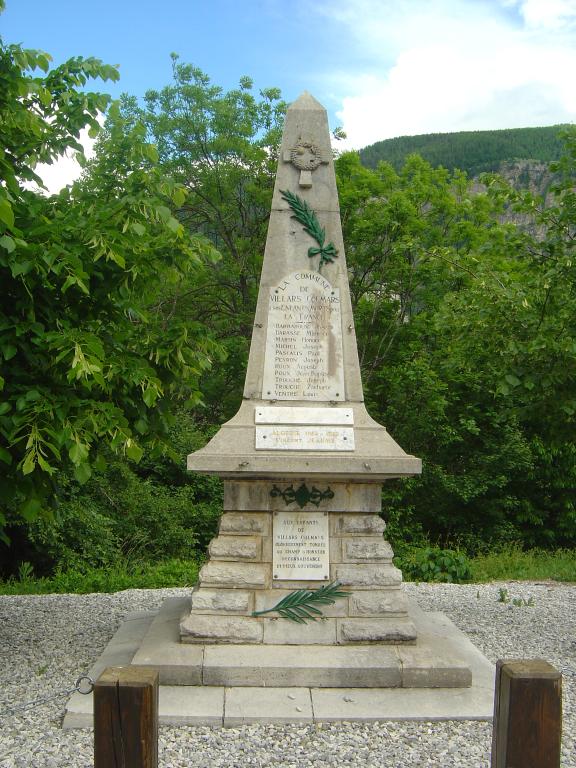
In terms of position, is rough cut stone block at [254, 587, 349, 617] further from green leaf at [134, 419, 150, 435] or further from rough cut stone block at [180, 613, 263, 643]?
green leaf at [134, 419, 150, 435]

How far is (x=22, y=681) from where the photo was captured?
17.6 feet

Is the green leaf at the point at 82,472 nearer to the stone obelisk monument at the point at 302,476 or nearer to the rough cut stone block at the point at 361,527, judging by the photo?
the stone obelisk monument at the point at 302,476

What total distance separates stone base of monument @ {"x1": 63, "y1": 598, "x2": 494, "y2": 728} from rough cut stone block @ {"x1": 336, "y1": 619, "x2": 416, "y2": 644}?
61 millimetres

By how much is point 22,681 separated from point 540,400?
4.53m

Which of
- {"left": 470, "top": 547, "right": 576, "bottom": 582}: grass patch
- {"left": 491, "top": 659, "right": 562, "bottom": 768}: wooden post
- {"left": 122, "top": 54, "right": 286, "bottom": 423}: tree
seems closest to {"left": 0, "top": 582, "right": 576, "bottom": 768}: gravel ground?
{"left": 470, "top": 547, "right": 576, "bottom": 582}: grass patch

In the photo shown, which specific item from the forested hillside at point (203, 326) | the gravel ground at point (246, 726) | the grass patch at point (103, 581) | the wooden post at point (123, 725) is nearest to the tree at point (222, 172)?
the forested hillside at point (203, 326)

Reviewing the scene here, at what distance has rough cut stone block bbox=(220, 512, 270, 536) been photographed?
17.7 ft

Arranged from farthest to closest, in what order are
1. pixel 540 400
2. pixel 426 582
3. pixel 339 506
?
pixel 426 582 < pixel 540 400 < pixel 339 506

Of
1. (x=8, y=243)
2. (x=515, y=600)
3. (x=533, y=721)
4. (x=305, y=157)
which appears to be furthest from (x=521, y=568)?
(x=533, y=721)

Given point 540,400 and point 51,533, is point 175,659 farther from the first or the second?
point 51,533

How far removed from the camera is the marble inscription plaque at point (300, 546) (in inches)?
213

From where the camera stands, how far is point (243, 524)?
5418 mm

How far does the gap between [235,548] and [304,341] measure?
1.53m

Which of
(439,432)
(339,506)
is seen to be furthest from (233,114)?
(339,506)
